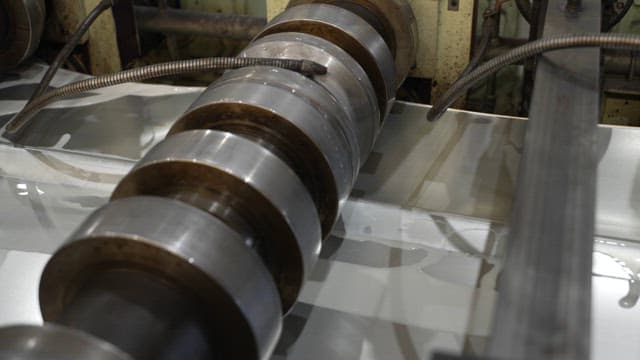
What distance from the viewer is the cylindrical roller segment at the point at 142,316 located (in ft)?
2.44

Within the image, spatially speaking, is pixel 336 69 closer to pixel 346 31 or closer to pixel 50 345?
pixel 346 31

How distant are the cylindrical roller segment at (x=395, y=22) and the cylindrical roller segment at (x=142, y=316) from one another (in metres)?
0.79

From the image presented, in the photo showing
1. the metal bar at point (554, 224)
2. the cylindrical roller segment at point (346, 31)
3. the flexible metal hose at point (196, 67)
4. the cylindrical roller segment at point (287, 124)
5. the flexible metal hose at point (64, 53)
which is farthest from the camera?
the flexible metal hose at point (64, 53)

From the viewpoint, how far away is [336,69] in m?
1.21

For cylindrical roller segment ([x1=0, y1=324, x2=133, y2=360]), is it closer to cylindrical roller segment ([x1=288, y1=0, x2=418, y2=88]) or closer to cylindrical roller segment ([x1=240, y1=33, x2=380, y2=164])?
cylindrical roller segment ([x1=240, y1=33, x2=380, y2=164])

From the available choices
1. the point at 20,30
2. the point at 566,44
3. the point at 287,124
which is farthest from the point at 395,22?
the point at 20,30

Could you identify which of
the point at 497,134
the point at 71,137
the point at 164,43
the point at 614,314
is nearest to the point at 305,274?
the point at 614,314

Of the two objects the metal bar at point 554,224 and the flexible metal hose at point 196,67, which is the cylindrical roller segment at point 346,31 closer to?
the flexible metal hose at point 196,67

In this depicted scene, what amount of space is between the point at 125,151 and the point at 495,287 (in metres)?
0.75

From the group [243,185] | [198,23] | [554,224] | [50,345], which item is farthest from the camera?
[198,23]

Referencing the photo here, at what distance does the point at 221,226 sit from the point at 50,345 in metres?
0.23

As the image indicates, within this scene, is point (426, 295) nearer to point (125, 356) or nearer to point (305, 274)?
point (305, 274)

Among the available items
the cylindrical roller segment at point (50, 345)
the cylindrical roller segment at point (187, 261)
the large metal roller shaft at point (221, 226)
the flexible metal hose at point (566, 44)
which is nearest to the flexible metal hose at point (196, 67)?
the large metal roller shaft at point (221, 226)

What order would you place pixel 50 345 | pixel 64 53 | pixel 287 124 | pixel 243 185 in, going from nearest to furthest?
1. pixel 50 345
2. pixel 243 185
3. pixel 287 124
4. pixel 64 53
